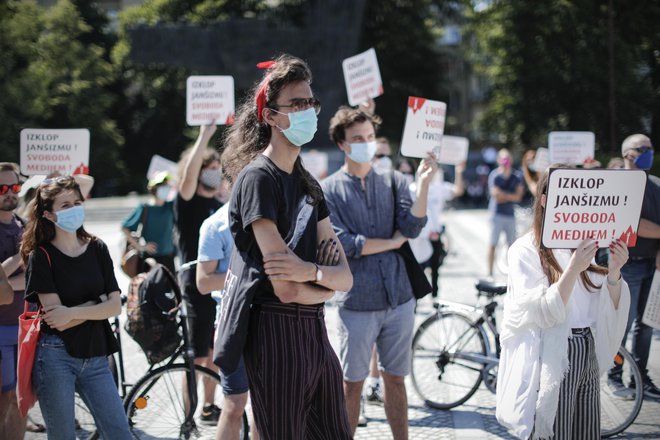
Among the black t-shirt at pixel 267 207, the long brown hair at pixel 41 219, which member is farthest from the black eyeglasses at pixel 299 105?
the long brown hair at pixel 41 219

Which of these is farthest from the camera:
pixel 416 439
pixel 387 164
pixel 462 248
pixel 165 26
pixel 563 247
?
pixel 165 26

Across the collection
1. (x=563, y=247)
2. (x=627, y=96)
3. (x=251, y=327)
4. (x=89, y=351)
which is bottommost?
(x=89, y=351)

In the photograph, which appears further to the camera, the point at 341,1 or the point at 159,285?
the point at 341,1

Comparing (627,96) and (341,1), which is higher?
(341,1)

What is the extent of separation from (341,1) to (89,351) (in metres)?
22.1

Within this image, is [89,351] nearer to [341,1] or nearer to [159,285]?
[159,285]

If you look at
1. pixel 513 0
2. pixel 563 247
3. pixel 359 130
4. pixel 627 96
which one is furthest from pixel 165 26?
pixel 563 247

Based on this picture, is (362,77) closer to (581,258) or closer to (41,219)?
(41,219)

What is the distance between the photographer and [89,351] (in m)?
3.72

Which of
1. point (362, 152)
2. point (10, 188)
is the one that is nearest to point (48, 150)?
point (10, 188)

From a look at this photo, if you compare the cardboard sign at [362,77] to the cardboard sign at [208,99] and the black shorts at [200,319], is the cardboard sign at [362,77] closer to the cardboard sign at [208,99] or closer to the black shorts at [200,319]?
the cardboard sign at [208,99]

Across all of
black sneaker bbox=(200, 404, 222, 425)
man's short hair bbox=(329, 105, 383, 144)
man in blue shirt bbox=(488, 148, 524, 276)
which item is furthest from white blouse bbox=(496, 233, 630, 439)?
man in blue shirt bbox=(488, 148, 524, 276)

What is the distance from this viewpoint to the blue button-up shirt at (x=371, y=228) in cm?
429

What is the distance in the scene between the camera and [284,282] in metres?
2.68
